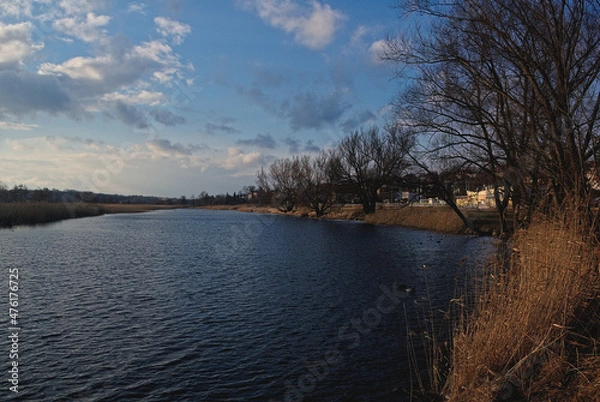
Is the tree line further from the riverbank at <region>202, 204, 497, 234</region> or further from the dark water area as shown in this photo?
the riverbank at <region>202, 204, 497, 234</region>

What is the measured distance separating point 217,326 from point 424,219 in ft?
109

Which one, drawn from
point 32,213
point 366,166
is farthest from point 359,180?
point 32,213

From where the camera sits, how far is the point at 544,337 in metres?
5.33

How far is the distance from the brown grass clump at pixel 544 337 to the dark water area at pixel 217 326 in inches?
59.5

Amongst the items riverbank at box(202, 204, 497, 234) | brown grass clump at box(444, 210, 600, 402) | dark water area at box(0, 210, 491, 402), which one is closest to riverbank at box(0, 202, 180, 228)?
dark water area at box(0, 210, 491, 402)

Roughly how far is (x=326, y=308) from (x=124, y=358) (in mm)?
5528

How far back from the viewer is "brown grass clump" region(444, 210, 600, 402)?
16.4ft

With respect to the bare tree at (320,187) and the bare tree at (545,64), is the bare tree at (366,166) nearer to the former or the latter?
the bare tree at (320,187)

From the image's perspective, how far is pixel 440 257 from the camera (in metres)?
20.3

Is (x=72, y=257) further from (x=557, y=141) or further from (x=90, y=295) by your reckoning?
(x=557, y=141)

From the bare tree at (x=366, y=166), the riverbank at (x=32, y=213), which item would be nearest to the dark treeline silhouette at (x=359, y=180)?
the bare tree at (x=366, y=166)

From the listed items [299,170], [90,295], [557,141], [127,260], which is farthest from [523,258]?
[299,170]

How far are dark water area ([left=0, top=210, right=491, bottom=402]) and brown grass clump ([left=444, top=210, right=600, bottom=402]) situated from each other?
1.51m

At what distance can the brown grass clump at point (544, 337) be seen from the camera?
16.4 ft
